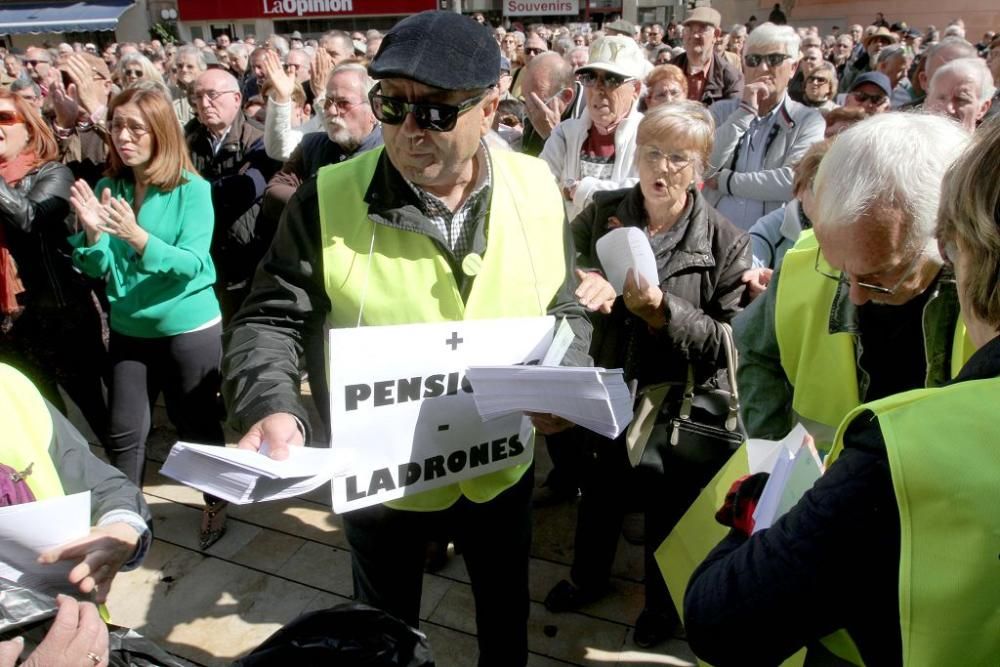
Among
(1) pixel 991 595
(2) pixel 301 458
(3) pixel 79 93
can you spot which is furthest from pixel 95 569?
(3) pixel 79 93

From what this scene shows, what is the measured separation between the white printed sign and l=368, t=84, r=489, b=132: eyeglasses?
423mm

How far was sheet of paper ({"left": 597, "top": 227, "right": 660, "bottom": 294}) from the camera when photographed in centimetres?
200

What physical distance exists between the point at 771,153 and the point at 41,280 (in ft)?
11.1

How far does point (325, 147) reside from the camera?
3326 mm

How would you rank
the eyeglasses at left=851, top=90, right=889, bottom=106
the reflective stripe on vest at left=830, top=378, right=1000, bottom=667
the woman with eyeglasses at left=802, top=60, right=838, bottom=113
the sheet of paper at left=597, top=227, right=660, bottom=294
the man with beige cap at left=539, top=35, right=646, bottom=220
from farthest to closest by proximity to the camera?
the woman with eyeglasses at left=802, top=60, right=838, bottom=113, the eyeglasses at left=851, top=90, right=889, bottom=106, the man with beige cap at left=539, top=35, right=646, bottom=220, the sheet of paper at left=597, top=227, right=660, bottom=294, the reflective stripe on vest at left=830, top=378, right=1000, bottom=667

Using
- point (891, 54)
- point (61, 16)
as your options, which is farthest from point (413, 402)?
point (61, 16)

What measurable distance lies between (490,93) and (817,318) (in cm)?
88

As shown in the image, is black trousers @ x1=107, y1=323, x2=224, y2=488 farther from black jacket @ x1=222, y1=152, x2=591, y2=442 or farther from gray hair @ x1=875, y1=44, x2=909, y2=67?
gray hair @ x1=875, y1=44, x2=909, y2=67

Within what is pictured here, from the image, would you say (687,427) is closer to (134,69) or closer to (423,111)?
(423,111)

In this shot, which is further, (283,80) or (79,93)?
(79,93)

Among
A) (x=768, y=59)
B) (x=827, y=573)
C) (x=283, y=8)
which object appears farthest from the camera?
(x=283, y=8)

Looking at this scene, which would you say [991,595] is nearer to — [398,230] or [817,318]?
[817,318]

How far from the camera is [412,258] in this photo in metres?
1.58

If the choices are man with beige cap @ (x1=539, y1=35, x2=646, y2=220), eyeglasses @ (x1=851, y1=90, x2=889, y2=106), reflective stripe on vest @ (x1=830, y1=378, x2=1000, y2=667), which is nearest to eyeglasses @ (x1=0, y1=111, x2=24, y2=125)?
man with beige cap @ (x1=539, y1=35, x2=646, y2=220)
